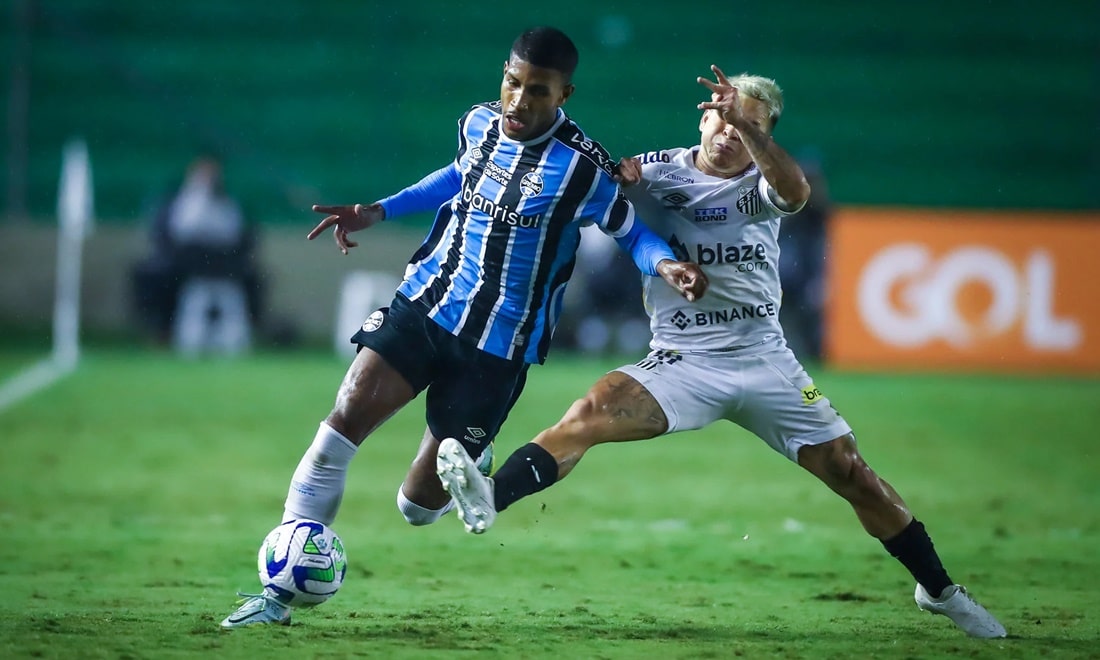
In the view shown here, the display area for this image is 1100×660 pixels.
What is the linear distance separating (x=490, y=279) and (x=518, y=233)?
24 cm

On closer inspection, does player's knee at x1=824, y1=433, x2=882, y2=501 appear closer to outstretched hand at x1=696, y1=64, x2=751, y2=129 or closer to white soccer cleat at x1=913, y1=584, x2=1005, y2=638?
white soccer cleat at x1=913, y1=584, x2=1005, y2=638

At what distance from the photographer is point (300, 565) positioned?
6.22 m

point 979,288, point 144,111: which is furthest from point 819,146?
point 144,111

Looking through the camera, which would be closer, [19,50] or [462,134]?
[462,134]

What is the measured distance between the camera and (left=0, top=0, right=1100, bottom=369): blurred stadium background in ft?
70.8

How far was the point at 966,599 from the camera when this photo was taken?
670cm

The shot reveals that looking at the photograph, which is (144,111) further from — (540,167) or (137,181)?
(540,167)

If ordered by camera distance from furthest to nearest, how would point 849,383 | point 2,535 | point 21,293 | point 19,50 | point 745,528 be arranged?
point 19,50
point 21,293
point 849,383
point 745,528
point 2,535

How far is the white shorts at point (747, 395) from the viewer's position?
22.1 feet

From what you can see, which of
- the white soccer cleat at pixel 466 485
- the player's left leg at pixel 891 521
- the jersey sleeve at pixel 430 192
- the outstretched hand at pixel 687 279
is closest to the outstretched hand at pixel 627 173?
the outstretched hand at pixel 687 279

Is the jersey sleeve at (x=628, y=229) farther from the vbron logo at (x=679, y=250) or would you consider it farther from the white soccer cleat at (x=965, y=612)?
the white soccer cleat at (x=965, y=612)

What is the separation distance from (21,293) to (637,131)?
27.9 ft

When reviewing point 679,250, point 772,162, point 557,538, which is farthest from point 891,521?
point 557,538

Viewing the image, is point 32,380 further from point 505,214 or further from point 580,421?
point 580,421
